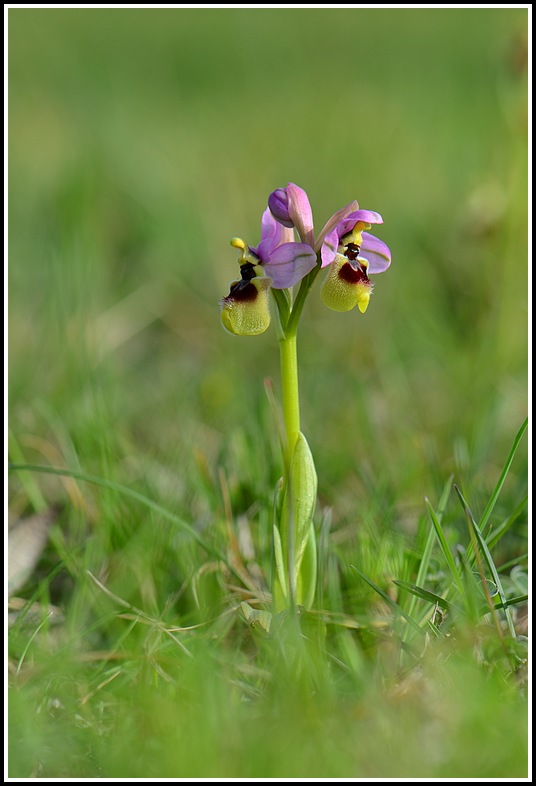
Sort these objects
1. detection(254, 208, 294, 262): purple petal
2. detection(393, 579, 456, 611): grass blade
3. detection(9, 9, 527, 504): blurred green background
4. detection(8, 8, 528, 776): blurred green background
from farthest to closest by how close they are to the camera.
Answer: detection(9, 9, 527, 504): blurred green background
detection(8, 8, 528, 776): blurred green background
detection(254, 208, 294, 262): purple petal
detection(393, 579, 456, 611): grass blade

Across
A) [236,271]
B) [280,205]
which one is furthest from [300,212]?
[236,271]

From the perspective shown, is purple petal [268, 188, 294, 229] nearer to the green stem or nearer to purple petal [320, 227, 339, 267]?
purple petal [320, 227, 339, 267]

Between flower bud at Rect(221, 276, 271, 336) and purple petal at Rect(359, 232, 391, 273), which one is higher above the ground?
purple petal at Rect(359, 232, 391, 273)

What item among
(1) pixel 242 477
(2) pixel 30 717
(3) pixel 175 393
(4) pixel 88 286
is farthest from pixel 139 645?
(4) pixel 88 286

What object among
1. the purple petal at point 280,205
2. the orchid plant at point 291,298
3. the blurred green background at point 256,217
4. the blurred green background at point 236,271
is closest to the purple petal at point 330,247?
the orchid plant at point 291,298

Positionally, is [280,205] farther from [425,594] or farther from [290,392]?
[425,594]

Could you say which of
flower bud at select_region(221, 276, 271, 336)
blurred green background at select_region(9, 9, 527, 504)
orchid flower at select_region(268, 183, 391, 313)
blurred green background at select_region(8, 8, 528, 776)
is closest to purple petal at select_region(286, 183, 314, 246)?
orchid flower at select_region(268, 183, 391, 313)
